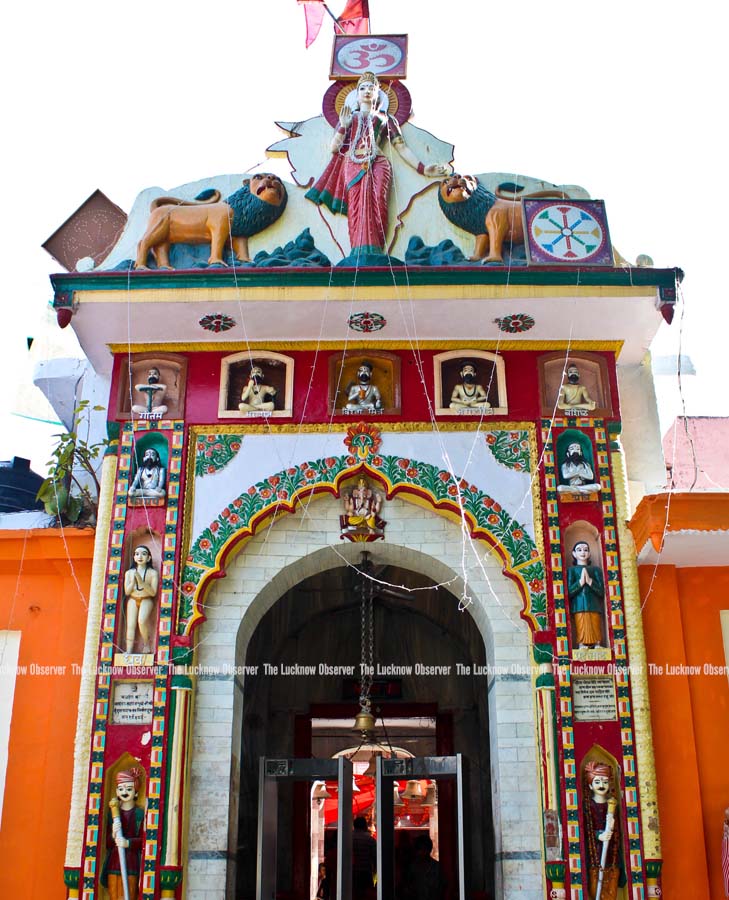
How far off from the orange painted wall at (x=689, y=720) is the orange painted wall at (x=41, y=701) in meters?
4.99

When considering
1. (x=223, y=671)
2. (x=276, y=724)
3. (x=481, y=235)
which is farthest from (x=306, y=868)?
(x=481, y=235)

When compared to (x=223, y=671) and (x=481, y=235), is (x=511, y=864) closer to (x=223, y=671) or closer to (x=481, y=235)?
(x=223, y=671)

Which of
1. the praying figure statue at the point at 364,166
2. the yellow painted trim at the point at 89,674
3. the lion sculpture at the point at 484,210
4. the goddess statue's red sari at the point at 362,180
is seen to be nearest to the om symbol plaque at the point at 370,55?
the praying figure statue at the point at 364,166

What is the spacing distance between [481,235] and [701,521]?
135 inches

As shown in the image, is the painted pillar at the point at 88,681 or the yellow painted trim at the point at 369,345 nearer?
the painted pillar at the point at 88,681

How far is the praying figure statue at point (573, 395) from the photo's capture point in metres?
9.16

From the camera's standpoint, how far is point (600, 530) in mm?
8703

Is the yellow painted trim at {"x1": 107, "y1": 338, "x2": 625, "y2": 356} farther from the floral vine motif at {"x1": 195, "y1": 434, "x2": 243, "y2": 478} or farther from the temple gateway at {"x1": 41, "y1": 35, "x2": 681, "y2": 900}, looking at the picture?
the floral vine motif at {"x1": 195, "y1": 434, "x2": 243, "y2": 478}

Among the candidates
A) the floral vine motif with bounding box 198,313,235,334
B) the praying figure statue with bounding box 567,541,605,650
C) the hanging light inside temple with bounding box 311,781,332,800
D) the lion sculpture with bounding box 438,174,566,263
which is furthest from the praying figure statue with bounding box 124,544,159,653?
the hanging light inside temple with bounding box 311,781,332,800

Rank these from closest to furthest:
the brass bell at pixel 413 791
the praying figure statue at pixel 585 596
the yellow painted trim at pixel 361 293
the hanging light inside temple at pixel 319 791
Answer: the praying figure statue at pixel 585 596, the yellow painted trim at pixel 361 293, the hanging light inside temple at pixel 319 791, the brass bell at pixel 413 791

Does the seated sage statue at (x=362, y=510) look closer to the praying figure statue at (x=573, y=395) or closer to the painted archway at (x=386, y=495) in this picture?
the painted archway at (x=386, y=495)

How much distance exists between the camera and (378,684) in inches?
474

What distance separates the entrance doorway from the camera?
11227 millimetres

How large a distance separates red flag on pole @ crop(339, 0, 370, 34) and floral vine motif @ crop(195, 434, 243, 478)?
5.01 meters
